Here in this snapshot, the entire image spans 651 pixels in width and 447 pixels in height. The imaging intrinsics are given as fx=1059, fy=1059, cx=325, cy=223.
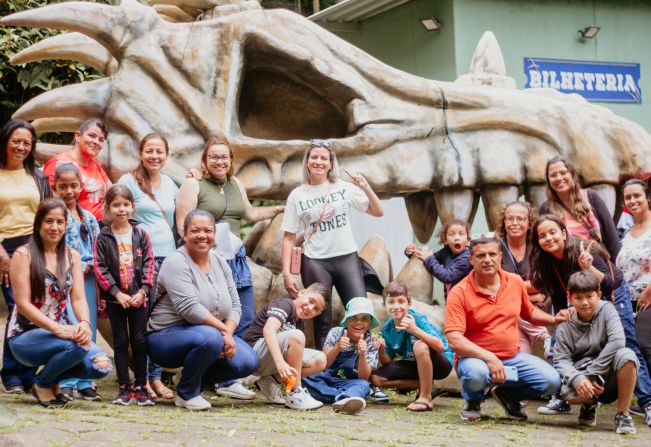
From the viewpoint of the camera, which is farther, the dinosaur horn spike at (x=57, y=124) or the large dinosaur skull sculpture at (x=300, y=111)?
the dinosaur horn spike at (x=57, y=124)

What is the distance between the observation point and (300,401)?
21.0ft

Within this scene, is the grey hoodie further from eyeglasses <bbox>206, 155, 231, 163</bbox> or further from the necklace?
the necklace

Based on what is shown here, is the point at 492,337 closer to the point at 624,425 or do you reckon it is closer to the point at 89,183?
the point at 624,425

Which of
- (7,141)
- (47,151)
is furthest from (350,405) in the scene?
(47,151)

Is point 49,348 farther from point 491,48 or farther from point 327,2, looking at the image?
point 327,2

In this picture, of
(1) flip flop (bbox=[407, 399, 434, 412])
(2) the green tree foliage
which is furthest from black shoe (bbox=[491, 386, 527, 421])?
(2) the green tree foliage

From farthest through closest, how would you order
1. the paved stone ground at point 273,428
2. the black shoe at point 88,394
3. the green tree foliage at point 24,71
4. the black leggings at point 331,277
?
the green tree foliage at point 24,71 < the black leggings at point 331,277 < the black shoe at point 88,394 < the paved stone ground at point 273,428

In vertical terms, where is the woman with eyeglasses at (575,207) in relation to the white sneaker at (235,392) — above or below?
above

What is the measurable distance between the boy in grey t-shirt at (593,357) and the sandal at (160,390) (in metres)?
2.37

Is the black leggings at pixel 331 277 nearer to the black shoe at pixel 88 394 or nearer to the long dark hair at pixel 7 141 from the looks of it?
the black shoe at pixel 88 394

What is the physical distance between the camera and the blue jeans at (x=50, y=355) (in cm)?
593

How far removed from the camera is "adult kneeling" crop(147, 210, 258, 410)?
20.3ft

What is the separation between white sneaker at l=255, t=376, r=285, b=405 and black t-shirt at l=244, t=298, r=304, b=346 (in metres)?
0.25

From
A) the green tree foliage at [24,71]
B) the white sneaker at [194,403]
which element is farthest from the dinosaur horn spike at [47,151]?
A: the green tree foliage at [24,71]
